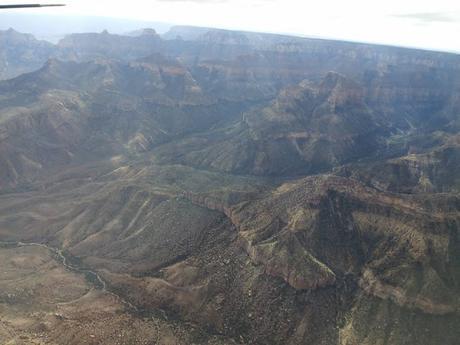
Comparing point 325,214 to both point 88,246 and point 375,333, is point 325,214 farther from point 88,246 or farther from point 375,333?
point 88,246

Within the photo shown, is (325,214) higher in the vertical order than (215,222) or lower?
higher

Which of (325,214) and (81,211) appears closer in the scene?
(325,214)

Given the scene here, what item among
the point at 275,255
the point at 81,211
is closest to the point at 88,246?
the point at 81,211

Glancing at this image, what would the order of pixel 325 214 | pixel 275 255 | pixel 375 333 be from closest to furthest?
1. pixel 375 333
2. pixel 275 255
3. pixel 325 214

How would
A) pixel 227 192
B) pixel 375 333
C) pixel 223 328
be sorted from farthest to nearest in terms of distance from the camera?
pixel 227 192
pixel 223 328
pixel 375 333

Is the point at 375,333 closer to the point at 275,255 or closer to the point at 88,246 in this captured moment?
→ the point at 275,255

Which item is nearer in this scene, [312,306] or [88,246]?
[312,306]

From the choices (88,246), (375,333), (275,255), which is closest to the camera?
(375,333)

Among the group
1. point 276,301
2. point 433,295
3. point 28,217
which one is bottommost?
point 28,217

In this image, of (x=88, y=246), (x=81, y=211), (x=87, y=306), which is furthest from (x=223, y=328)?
(x=81, y=211)
